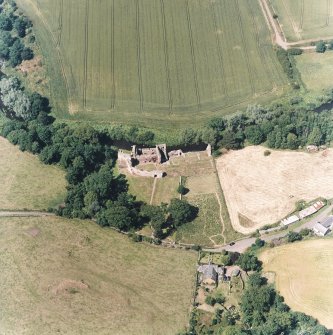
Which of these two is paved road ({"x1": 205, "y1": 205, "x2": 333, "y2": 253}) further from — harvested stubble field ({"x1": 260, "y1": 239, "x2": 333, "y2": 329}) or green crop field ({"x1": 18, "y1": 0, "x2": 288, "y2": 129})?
green crop field ({"x1": 18, "y1": 0, "x2": 288, "y2": 129})


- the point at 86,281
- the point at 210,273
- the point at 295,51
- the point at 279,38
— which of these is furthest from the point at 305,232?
the point at 279,38

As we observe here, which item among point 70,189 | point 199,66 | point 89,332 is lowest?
point 89,332

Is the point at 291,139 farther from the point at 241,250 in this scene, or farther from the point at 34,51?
the point at 34,51

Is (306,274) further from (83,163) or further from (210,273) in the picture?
(83,163)

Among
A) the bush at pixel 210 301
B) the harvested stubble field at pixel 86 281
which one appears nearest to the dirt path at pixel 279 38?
the harvested stubble field at pixel 86 281

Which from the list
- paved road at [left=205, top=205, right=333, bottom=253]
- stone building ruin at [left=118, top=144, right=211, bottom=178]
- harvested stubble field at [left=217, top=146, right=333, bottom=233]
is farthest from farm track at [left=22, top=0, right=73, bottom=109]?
paved road at [left=205, top=205, right=333, bottom=253]

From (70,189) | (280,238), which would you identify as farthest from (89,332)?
(280,238)
